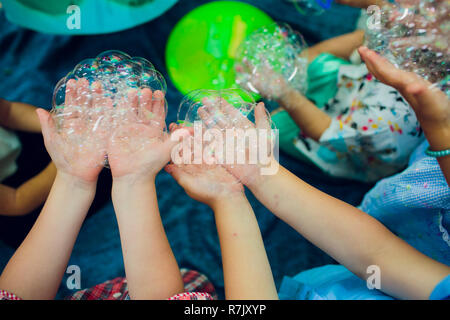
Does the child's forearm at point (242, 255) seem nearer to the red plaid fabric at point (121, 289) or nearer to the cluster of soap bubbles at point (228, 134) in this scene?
the cluster of soap bubbles at point (228, 134)

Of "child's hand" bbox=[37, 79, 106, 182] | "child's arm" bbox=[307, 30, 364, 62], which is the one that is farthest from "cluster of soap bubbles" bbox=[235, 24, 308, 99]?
"child's hand" bbox=[37, 79, 106, 182]

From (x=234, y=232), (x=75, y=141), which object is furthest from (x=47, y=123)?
(x=234, y=232)

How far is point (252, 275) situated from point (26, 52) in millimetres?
1292

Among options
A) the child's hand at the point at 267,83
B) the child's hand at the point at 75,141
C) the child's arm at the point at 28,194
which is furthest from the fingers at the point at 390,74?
the child's arm at the point at 28,194

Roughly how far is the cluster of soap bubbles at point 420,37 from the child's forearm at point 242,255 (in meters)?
0.48

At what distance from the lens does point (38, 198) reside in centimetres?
99

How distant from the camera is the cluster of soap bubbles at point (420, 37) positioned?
68cm

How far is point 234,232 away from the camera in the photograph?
0.67 metres

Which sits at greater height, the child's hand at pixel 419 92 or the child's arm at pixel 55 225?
the child's hand at pixel 419 92

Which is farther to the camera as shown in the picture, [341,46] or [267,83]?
[341,46]

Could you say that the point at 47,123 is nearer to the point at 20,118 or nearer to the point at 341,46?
the point at 20,118

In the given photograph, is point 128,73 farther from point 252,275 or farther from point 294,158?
point 294,158

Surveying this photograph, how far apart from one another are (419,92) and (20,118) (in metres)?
1.19
